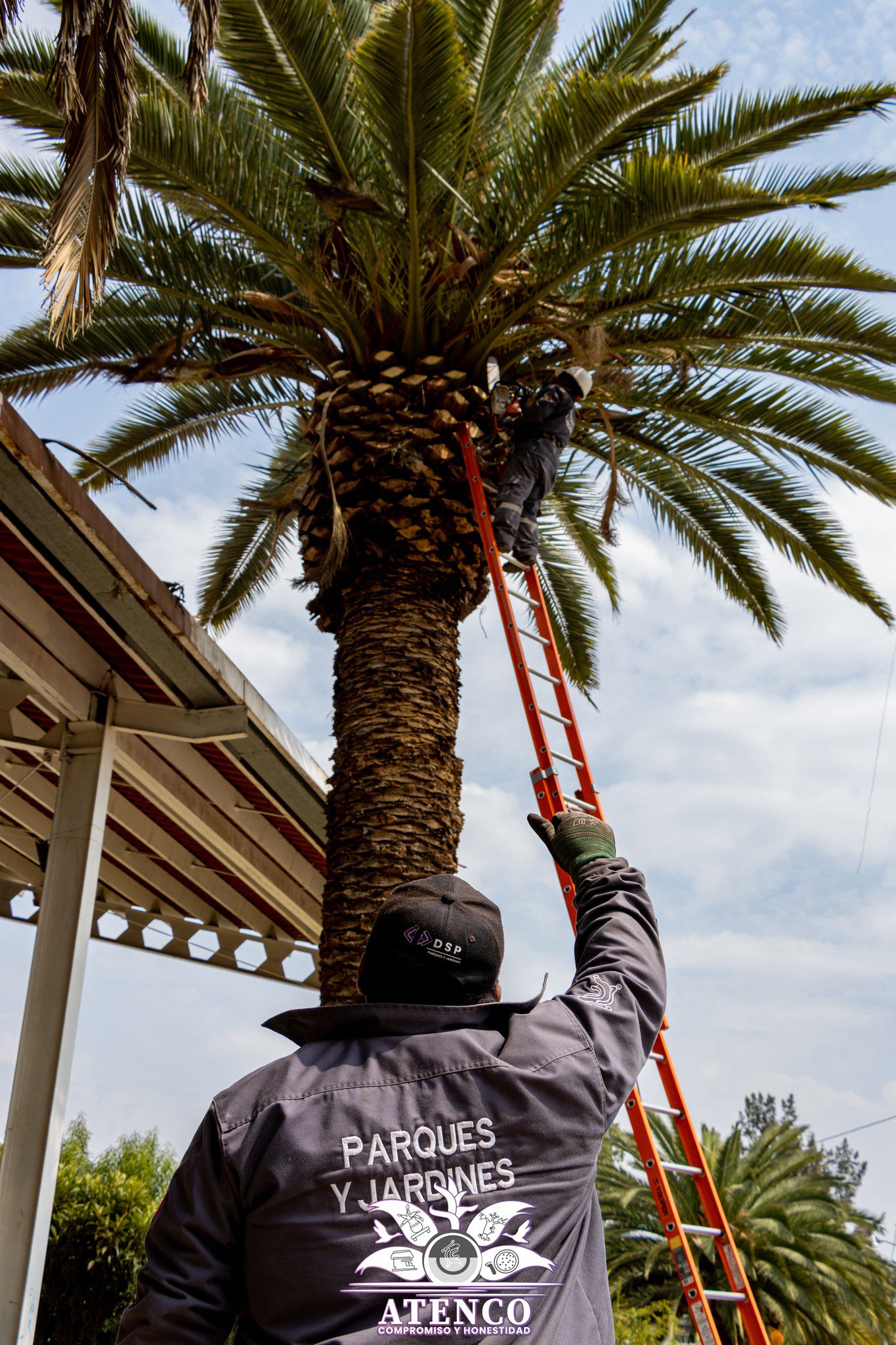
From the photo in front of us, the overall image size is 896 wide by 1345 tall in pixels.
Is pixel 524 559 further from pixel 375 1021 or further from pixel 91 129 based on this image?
pixel 375 1021

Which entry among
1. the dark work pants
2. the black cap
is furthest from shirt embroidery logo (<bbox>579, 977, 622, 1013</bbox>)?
the dark work pants

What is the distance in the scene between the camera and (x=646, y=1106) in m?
4.37

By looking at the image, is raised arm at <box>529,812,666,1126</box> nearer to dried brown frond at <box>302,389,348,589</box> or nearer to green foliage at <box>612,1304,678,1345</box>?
dried brown frond at <box>302,389,348,589</box>

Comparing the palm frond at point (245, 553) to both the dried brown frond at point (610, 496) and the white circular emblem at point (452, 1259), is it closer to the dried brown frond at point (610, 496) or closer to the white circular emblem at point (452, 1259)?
the dried brown frond at point (610, 496)

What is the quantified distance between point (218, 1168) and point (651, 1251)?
66.4 ft

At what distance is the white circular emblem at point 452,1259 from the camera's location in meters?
1.80

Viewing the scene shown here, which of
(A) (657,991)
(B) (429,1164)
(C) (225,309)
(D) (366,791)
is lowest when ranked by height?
(B) (429,1164)

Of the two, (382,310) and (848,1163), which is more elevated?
(848,1163)

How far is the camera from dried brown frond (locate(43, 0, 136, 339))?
4.60m

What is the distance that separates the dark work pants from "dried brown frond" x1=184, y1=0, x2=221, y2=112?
9.01 ft

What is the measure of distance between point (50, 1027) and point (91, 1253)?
815cm

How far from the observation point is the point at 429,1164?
1874 millimetres

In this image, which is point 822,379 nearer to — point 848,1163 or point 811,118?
point 811,118

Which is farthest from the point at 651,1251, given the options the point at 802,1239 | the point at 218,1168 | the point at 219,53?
the point at 218,1168
